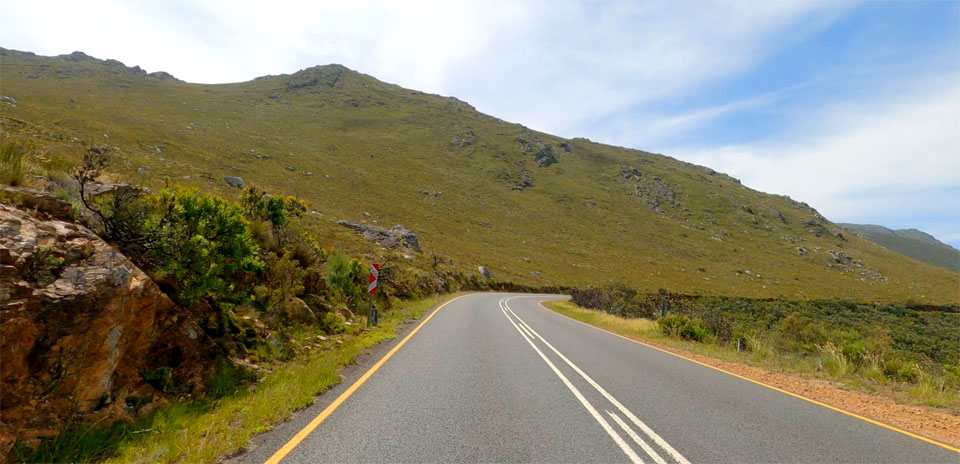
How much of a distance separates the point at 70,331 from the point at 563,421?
18.8 feet

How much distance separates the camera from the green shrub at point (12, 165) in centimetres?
527

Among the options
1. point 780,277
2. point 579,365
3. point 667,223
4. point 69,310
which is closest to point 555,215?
point 667,223

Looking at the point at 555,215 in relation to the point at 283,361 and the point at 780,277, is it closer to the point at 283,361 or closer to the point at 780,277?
the point at 780,277

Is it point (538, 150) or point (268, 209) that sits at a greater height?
point (538, 150)

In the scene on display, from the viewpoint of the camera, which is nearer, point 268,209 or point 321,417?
point 321,417

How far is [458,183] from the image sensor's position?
8744 cm

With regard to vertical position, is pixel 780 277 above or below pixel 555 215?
below

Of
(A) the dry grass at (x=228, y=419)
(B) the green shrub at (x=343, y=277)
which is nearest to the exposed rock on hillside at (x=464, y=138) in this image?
(B) the green shrub at (x=343, y=277)

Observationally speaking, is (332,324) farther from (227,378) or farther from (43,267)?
(43,267)

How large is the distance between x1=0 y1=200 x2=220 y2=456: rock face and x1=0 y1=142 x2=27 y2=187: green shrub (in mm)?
921

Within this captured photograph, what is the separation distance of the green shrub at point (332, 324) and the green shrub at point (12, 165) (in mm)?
6509

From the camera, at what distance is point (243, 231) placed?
702cm

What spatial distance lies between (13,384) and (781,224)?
139 m

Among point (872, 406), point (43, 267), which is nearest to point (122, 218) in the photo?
point (43, 267)
